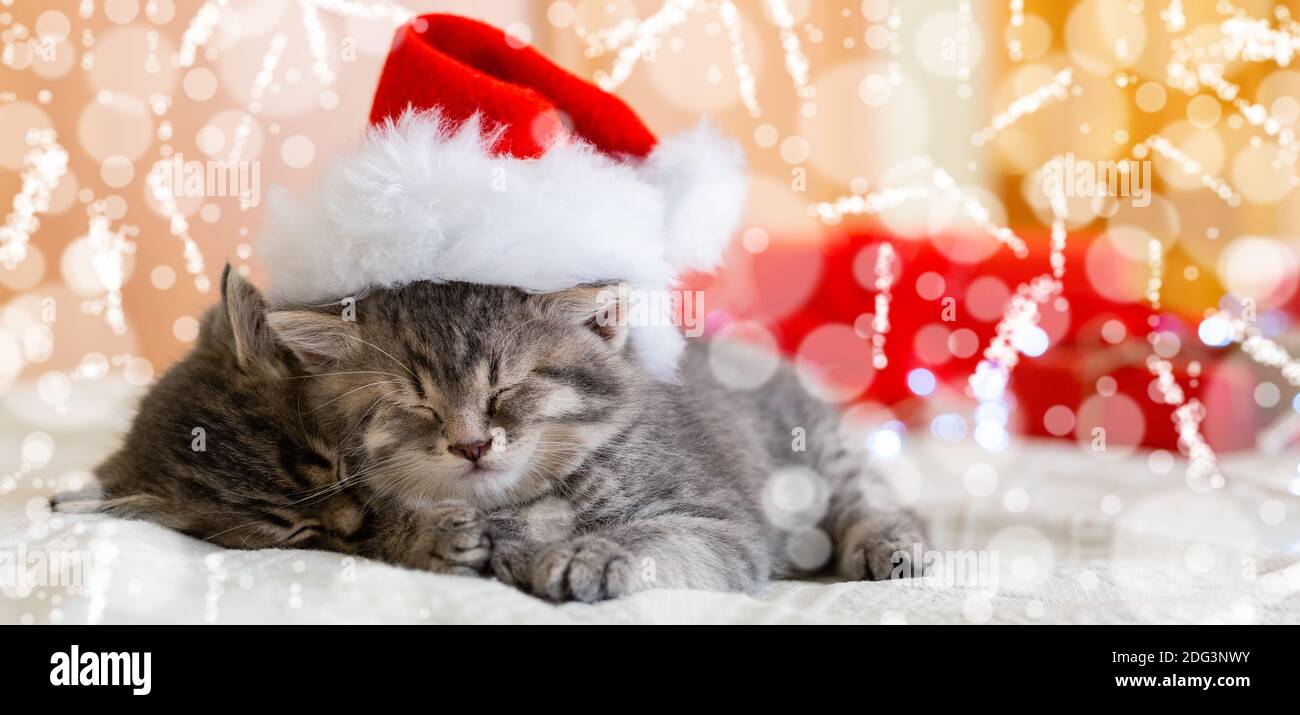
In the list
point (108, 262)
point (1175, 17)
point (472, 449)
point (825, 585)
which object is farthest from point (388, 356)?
point (1175, 17)

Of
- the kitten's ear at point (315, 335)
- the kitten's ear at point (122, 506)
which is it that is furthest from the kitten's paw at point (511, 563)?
the kitten's ear at point (122, 506)

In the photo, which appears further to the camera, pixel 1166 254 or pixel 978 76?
pixel 978 76

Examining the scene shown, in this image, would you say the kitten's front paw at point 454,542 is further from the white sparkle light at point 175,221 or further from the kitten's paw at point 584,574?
the white sparkle light at point 175,221

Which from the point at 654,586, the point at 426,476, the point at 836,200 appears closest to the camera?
the point at 654,586

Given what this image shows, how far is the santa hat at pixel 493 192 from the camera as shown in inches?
49.0

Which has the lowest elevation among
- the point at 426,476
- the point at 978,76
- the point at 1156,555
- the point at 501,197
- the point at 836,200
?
the point at 1156,555

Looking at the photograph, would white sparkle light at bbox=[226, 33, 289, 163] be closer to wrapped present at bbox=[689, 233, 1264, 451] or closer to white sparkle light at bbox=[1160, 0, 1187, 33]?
wrapped present at bbox=[689, 233, 1264, 451]

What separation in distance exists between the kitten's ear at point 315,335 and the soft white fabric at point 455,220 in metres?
0.05

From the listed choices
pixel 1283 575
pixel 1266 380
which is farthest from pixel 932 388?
pixel 1283 575

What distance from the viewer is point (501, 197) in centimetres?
126

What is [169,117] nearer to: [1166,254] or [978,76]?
[978,76]

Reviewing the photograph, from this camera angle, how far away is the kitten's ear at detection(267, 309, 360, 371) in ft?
4.02

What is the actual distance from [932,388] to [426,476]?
6.66 ft

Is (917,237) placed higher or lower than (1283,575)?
higher
